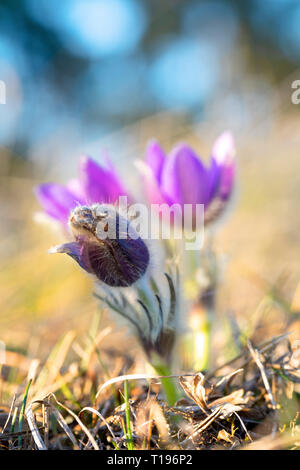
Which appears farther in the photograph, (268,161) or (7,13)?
(7,13)

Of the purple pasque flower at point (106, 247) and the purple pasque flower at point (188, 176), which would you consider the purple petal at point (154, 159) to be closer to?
the purple pasque flower at point (188, 176)

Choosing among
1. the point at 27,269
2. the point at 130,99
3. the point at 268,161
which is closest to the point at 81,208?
the point at 27,269

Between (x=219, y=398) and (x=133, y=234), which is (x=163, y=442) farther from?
(x=133, y=234)

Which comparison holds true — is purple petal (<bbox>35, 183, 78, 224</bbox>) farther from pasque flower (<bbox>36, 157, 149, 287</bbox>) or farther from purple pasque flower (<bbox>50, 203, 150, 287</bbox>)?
purple pasque flower (<bbox>50, 203, 150, 287</bbox>)

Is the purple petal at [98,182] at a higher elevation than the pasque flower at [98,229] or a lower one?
higher

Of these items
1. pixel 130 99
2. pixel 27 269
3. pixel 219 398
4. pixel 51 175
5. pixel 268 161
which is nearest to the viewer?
pixel 219 398

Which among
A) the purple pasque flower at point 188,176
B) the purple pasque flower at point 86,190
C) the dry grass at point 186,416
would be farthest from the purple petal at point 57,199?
the dry grass at point 186,416

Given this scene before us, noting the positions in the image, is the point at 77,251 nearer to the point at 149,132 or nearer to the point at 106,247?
the point at 106,247

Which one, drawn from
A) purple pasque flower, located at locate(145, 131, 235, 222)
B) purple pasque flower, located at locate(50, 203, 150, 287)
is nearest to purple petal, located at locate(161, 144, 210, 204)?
purple pasque flower, located at locate(145, 131, 235, 222)
